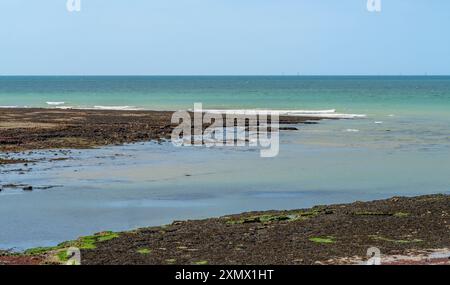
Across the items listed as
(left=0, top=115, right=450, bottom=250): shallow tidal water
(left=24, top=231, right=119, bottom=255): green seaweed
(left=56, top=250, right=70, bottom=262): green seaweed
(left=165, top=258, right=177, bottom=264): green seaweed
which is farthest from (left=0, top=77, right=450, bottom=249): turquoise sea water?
(left=165, top=258, right=177, bottom=264): green seaweed

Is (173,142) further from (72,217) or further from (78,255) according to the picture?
(78,255)

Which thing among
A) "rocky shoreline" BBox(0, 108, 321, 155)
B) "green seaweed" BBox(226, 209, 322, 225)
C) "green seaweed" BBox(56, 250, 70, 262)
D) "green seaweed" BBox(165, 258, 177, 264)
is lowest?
"green seaweed" BBox(226, 209, 322, 225)

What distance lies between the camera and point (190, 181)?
2450 centimetres

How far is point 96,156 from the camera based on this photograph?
3138 cm

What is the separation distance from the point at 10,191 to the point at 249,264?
1172 cm

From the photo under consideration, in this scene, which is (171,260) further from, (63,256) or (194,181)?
(194,181)

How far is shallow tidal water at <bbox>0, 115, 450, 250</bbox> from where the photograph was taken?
17953mm

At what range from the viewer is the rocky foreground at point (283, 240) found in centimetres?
1300

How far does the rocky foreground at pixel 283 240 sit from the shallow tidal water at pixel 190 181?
5.06 ft

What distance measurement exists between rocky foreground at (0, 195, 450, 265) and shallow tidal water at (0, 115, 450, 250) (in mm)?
1544

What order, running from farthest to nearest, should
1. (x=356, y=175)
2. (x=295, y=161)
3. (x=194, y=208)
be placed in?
1. (x=295, y=161)
2. (x=356, y=175)
3. (x=194, y=208)

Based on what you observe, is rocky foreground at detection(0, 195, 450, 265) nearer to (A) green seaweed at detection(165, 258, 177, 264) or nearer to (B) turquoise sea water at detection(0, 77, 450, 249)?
(A) green seaweed at detection(165, 258, 177, 264)

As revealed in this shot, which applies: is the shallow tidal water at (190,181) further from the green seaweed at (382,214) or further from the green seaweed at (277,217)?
the green seaweed at (382,214)
